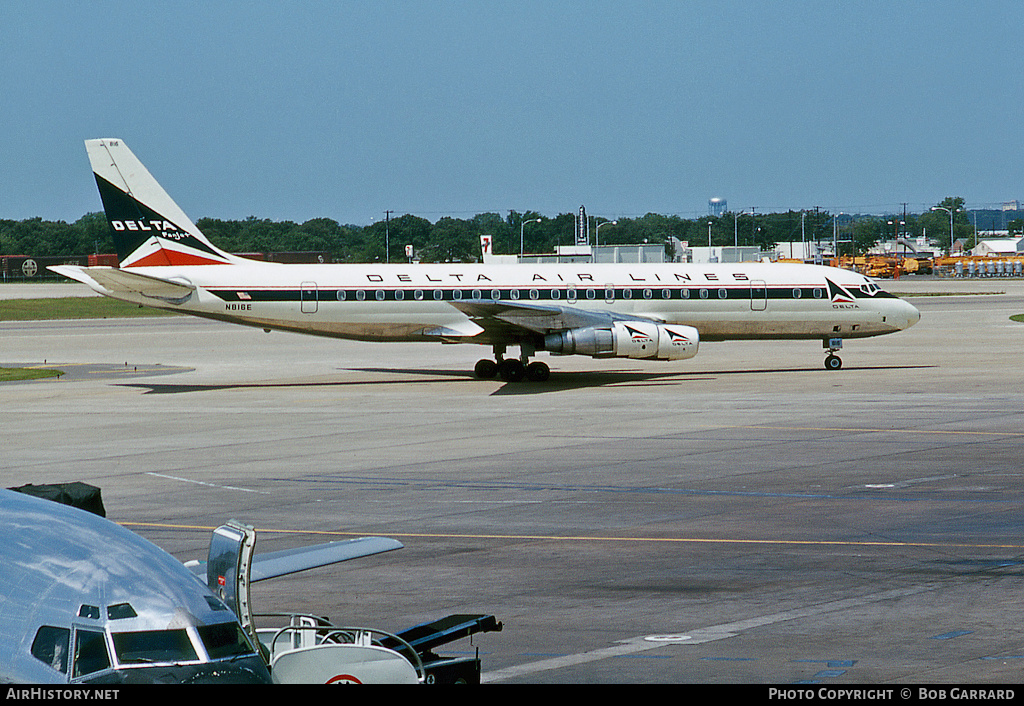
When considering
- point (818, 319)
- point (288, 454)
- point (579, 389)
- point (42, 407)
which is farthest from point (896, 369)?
point (42, 407)

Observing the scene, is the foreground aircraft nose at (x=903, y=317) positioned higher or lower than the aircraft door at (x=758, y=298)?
lower

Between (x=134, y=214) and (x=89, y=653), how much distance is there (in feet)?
129

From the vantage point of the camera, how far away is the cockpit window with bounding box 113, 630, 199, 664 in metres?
7.50

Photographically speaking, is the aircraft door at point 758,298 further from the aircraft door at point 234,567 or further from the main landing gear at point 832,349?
the aircraft door at point 234,567

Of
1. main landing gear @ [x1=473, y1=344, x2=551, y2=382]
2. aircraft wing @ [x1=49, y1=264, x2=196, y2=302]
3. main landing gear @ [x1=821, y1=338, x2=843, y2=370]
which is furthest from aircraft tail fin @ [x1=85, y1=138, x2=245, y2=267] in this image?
main landing gear @ [x1=821, y1=338, x2=843, y2=370]

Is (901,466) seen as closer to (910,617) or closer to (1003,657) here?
(910,617)

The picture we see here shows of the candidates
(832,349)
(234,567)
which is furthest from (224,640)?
(832,349)

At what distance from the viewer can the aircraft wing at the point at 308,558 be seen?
11234 mm

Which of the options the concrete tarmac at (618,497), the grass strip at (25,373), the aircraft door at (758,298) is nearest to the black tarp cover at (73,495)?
the concrete tarmac at (618,497)

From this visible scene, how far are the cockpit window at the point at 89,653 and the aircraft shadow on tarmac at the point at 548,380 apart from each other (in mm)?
34715

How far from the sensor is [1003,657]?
12742mm

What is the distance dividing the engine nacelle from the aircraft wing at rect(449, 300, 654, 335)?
0.58m

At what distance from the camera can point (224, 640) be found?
7.90 m

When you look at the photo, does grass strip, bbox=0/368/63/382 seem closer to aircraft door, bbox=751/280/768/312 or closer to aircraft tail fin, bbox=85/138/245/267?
aircraft tail fin, bbox=85/138/245/267
